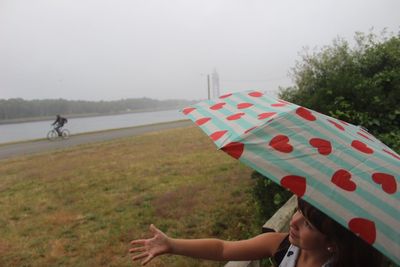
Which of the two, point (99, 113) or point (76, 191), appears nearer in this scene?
point (76, 191)

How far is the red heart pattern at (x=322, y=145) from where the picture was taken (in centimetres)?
129

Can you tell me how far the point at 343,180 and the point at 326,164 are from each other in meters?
0.08

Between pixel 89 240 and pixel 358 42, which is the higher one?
pixel 358 42

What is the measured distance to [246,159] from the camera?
126cm

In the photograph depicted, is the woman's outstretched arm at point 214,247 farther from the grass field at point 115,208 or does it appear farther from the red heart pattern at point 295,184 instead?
the grass field at point 115,208

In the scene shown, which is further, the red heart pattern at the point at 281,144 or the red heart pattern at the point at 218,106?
the red heart pattern at the point at 218,106

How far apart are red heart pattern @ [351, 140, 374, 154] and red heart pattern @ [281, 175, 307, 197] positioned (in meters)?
0.38

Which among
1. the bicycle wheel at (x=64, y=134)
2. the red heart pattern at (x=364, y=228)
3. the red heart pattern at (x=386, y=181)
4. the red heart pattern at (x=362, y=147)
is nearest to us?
the red heart pattern at (x=364, y=228)

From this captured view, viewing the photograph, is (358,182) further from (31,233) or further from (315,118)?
(31,233)

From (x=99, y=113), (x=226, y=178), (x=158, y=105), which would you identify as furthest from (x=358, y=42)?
(x=158, y=105)

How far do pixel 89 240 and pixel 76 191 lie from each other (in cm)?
310

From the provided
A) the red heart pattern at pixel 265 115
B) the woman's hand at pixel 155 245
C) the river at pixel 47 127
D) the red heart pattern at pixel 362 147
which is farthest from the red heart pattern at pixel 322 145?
the river at pixel 47 127

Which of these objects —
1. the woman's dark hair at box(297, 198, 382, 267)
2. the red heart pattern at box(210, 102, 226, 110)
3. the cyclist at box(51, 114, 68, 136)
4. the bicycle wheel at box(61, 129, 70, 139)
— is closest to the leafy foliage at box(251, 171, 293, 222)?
the red heart pattern at box(210, 102, 226, 110)

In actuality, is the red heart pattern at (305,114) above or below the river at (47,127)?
above
